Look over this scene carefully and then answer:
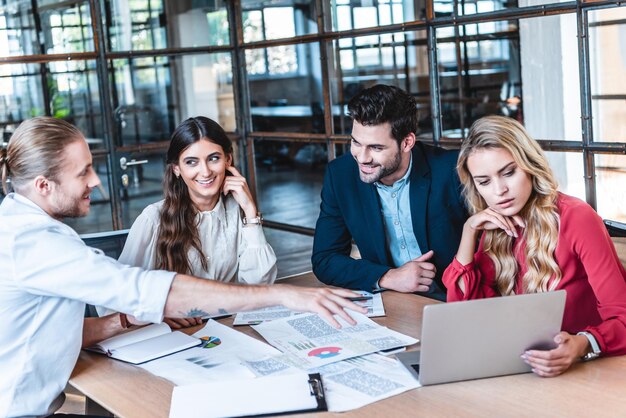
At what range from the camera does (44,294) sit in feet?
6.07

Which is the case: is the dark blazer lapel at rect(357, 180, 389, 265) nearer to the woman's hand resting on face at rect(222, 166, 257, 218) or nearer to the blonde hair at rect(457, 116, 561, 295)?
the woman's hand resting on face at rect(222, 166, 257, 218)

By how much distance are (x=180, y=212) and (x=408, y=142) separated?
→ 0.78 metres

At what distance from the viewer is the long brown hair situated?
8.46ft

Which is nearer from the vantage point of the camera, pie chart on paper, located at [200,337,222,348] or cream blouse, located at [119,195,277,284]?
pie chart on paper, located at [200,337,222,348]

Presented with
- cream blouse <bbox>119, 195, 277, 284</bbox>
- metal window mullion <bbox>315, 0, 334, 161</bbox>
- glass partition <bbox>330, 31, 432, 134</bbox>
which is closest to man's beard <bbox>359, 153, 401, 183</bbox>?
cream blouse <bbox>119, 195, 277, 284</bbox>

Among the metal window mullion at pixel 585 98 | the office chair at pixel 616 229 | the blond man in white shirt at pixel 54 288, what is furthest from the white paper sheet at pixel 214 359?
the metal window mullion at pixel 585 98

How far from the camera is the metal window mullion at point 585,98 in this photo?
9.93ft

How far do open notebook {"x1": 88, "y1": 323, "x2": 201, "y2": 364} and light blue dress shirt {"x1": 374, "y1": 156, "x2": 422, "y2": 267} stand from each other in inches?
35.8

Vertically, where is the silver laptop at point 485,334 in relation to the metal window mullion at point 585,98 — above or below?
below

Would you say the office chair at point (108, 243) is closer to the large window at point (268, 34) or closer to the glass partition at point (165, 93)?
the glass partition at point (165, 93)

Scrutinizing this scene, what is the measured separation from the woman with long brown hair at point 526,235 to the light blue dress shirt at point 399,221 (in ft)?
1.69

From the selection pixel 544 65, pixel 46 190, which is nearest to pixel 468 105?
pixel 544 65

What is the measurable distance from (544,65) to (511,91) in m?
5.26

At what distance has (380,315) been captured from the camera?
7.22 ft
